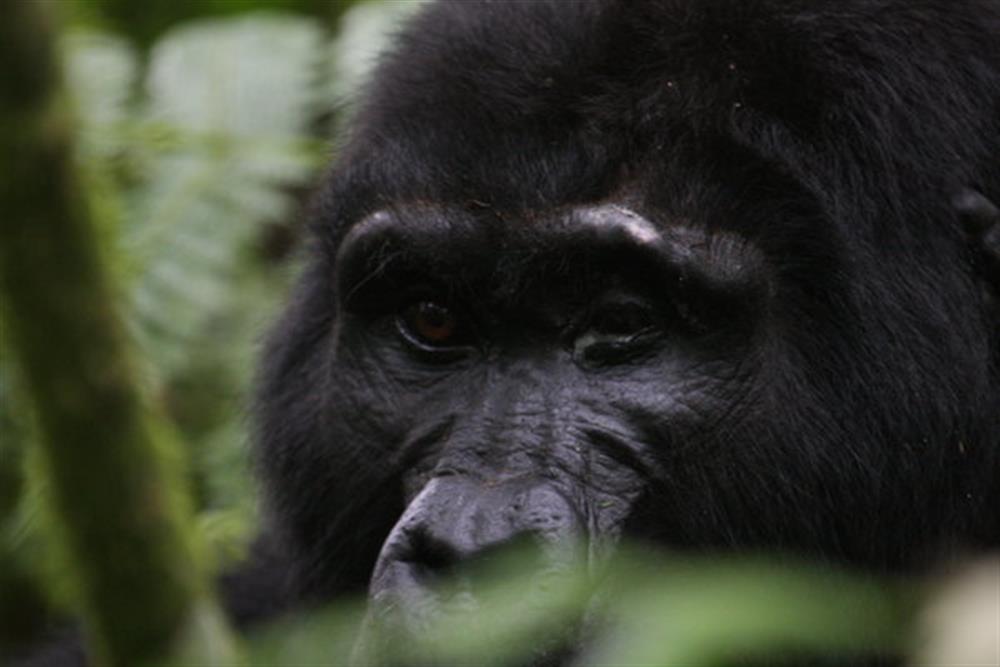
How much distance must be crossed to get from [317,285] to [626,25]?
3.18 feet

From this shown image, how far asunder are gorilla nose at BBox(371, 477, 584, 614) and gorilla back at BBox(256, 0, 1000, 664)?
4 cm

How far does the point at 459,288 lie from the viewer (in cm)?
373

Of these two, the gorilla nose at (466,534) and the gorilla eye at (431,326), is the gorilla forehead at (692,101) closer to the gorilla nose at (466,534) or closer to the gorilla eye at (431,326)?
the gorilla eye at (431,326)

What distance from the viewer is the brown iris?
12.4 ft

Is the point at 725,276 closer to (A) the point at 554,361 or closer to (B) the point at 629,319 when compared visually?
(B) the point at 629,319

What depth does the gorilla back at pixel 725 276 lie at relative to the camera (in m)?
3.50

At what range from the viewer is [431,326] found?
12.5 ft

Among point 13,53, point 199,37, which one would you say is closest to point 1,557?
point 199,37

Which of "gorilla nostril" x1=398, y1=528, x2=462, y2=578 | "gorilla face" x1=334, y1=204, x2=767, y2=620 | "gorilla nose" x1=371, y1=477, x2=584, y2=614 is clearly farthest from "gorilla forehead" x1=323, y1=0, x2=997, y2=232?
"gorilla nostril" x1=398, y1=528, x2=462, y2=578

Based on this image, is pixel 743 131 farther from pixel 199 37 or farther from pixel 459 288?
pixel 199 37

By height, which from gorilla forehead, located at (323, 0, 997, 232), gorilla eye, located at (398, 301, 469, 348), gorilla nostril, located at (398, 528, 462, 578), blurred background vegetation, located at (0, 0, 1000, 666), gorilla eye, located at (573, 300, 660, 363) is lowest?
blurred background vegetation, located at (0, 0, 1000, 666)

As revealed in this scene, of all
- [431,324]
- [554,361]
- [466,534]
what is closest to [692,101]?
[554,361]

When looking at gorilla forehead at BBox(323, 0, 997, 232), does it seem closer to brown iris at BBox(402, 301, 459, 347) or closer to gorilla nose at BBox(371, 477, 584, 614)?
brown iris at BBox(402, 301, 459, 347)

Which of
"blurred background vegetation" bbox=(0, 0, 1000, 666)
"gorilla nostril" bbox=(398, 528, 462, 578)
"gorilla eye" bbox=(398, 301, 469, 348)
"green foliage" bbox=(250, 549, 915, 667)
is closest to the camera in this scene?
"green foliage" bbox=(250, 549, 915, 667)
